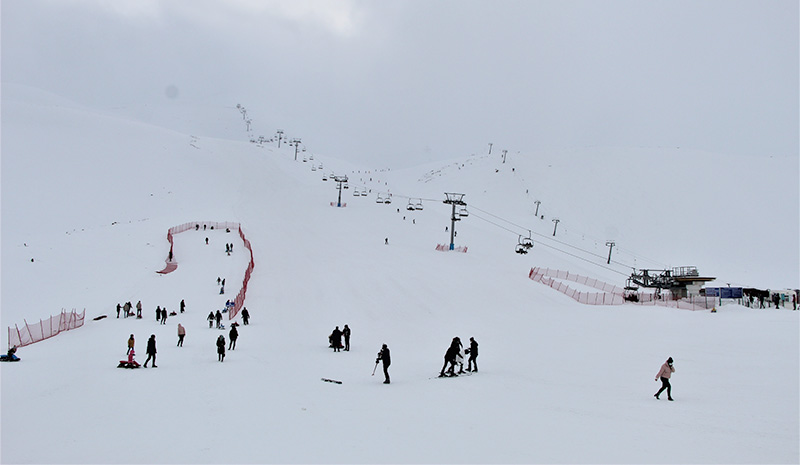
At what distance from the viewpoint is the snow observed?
36.2ft

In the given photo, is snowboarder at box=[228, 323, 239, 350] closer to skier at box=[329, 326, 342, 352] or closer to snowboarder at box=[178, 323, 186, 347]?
snowboarder at box=[178, 323, 186, 347]

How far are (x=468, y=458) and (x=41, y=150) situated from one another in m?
91.8

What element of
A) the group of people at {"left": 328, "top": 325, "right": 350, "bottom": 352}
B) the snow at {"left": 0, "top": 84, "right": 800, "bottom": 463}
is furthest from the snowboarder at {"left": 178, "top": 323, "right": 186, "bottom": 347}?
the group of people at {"left": 328, "top": 325, "right": 350, "bottom": 352}

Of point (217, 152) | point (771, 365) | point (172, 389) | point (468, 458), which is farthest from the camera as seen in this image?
point (217, 152)

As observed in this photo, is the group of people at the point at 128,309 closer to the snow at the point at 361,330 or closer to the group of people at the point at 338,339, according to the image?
the snow at the point at 361,330

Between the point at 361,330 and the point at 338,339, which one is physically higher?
the point at 338,339

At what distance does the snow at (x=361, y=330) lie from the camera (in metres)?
11.0

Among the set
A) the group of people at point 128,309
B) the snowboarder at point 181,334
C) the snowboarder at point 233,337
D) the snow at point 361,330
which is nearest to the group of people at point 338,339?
the snow at point 361,330

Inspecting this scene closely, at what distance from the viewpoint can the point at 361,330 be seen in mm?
27953

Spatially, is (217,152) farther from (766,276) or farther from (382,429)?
(382,429)

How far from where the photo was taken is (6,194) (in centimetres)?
6788

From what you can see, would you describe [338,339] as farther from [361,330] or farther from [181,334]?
[181,334]

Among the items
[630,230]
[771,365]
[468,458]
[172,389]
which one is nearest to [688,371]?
[771,365]

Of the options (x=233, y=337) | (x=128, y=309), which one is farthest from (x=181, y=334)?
(x=128, y=309)
